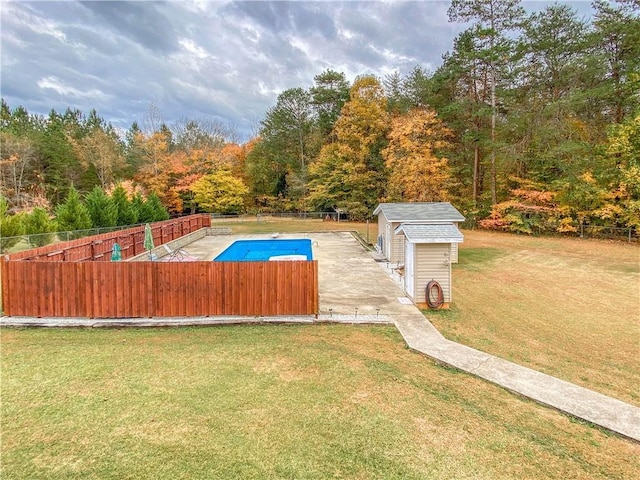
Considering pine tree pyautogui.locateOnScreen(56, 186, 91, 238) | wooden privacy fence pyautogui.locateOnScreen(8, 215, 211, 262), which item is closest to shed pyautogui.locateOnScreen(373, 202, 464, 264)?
wooden privacy fence pyautogui.locateOnScreen(8, 215, 211, 262)

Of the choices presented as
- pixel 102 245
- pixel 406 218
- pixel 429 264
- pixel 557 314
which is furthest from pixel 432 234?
pixel 102 245

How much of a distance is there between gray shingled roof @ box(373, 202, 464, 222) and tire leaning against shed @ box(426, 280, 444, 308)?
13.4ft

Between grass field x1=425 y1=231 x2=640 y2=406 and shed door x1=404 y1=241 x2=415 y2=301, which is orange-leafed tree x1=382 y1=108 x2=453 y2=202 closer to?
grass field x1=425 y1=231 x2=640 y2=406

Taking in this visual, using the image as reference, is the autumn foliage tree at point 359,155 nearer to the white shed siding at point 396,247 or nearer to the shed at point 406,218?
the shed at point 406,218

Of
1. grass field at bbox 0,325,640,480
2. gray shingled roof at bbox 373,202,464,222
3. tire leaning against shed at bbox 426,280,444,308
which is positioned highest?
gray shingled roof at bbox 373,202,464,222

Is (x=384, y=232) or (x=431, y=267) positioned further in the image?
(x=384, y=232)

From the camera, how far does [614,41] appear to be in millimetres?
18594

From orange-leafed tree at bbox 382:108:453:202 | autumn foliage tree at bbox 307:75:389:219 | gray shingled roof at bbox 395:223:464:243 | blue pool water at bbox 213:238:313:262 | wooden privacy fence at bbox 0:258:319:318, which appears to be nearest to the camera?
wooden privacy fence at bbox 0:258:319:318

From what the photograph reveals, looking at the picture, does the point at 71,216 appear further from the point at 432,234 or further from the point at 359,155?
the point at 359,155

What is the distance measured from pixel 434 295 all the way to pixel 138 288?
6520 millimetres

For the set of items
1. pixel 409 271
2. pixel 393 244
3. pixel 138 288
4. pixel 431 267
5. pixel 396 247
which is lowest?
pixel 138 288

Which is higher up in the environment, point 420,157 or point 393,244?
point 420,157

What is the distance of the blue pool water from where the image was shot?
16.2 metres

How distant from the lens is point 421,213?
40.4 feet
